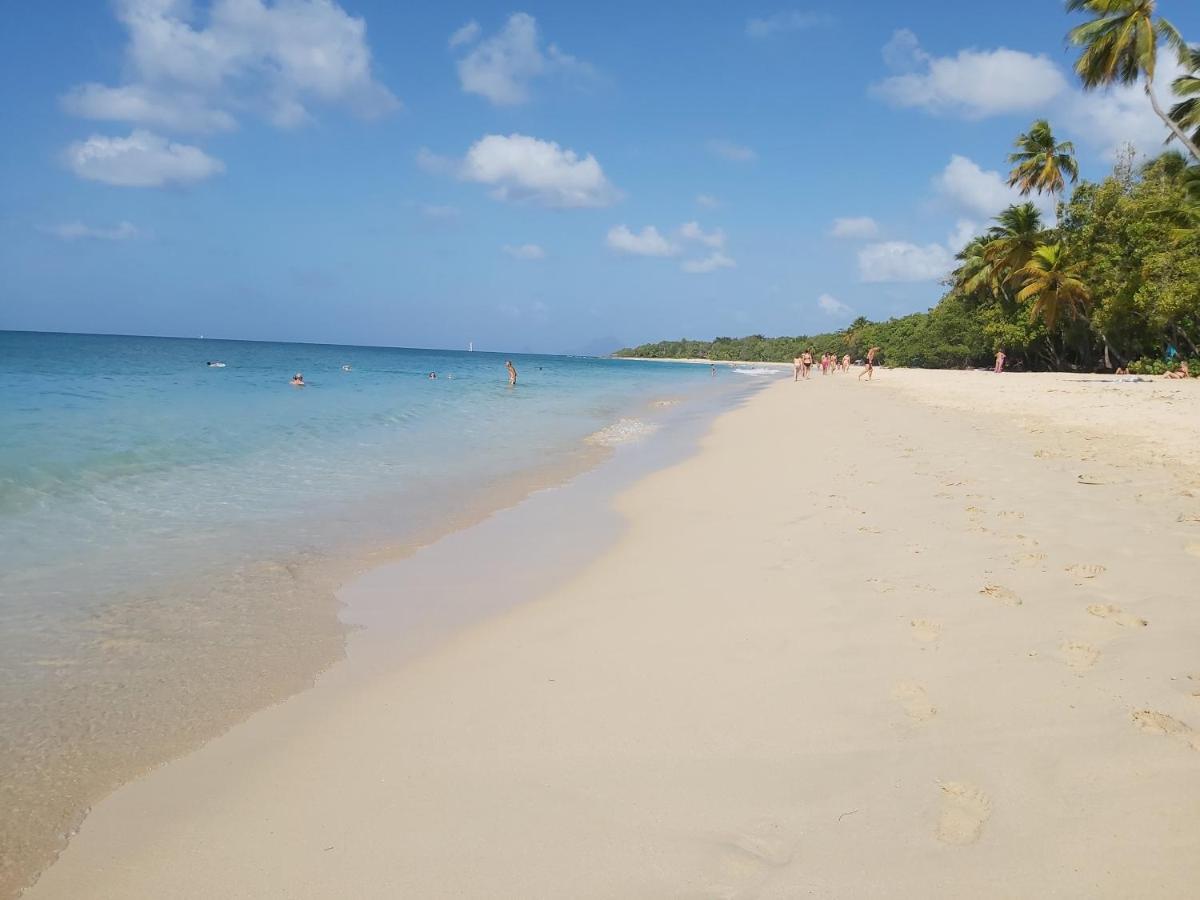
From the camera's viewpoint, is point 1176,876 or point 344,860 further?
point 344,860

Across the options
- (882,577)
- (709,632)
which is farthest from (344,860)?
(882,577)

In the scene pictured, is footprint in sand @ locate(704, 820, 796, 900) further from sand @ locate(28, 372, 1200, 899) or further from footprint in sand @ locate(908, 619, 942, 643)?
footprint in sand @ locate(908, 619, 942, 643)

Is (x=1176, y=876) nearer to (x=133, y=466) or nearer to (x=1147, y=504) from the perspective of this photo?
(x=1147, y=504)

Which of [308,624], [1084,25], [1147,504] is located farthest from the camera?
[1084,25]

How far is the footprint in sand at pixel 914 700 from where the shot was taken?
→ 3.09m

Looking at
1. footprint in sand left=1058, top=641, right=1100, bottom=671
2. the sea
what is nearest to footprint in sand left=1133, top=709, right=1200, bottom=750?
footprint in sand left=1058, top=641, right=1100, bottom=671

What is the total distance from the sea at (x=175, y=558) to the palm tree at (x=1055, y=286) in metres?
26.5

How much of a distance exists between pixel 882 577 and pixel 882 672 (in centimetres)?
151

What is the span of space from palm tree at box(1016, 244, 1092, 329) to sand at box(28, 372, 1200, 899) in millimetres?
31893

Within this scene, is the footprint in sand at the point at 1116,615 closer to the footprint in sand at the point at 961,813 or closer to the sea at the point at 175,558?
the footprint in sand at the point at 961,813

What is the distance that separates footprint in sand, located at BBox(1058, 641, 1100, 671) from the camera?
11.3 feet

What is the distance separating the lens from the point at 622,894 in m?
2.16

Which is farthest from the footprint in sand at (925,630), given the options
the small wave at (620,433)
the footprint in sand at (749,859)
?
the small wave at (620,433)

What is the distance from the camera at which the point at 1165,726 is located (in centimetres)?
286
